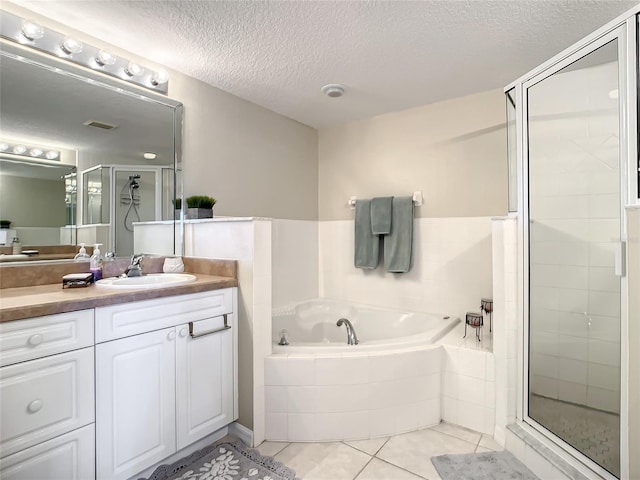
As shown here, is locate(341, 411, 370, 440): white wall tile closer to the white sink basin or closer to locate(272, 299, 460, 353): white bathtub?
locate(272, 299, 460, 353): white bathtub

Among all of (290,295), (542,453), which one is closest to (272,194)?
(290,295)

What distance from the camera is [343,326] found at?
2.93 m

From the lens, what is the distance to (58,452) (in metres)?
1.19

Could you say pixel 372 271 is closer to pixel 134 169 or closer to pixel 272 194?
pixel 272 194

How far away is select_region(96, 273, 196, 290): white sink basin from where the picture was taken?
158cm

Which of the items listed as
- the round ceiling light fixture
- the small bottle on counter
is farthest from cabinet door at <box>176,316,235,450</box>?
the round ceiling light fixture

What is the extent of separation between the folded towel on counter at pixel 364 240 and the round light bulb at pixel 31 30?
2392mm

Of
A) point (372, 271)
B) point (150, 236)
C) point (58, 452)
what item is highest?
point (150, 236)

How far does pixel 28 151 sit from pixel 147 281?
88 centimetres

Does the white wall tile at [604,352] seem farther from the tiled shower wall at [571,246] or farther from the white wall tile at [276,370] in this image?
the white wall tile at [276,370]

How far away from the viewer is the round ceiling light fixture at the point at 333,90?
2.43m

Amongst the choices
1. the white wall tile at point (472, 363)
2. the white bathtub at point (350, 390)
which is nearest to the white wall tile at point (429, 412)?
the white bathtub at point (350, 390)

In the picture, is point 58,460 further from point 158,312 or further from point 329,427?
point 329,427

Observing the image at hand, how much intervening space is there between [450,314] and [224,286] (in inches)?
73.7
